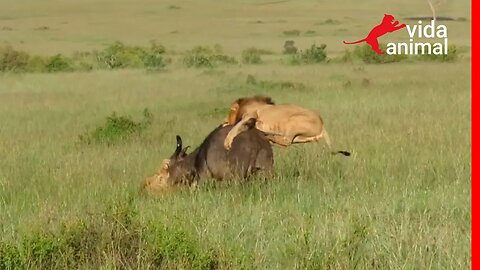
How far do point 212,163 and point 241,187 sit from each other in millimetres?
374

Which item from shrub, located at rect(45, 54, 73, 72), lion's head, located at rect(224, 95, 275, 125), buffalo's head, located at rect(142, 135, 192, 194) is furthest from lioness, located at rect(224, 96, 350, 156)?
shrub, located at rect(45, 54, 73, 72)

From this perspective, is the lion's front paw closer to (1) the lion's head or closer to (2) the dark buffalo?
(2) the dark buffalo

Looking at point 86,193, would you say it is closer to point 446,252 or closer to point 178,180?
point 178,180

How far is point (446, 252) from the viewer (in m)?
4.12

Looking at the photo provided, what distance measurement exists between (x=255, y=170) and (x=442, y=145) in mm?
3013

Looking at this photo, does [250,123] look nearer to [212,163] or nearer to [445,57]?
[212,163]

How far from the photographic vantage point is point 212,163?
620cm

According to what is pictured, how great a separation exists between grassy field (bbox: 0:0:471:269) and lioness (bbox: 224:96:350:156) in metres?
0.29

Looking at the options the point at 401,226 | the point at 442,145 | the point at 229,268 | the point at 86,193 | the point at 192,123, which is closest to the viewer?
the point at 229,268

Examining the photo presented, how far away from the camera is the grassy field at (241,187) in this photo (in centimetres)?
410

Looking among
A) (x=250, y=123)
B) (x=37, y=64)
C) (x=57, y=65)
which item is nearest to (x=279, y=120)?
(x=250, y=123)

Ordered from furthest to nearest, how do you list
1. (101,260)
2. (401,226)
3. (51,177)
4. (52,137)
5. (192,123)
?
1. (192,123)
2. (52,137)
3. (51,177)
4. (401,226)
5. (101,260)

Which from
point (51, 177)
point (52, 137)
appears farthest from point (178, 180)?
point (52, 137)

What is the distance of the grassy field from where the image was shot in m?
4.10
